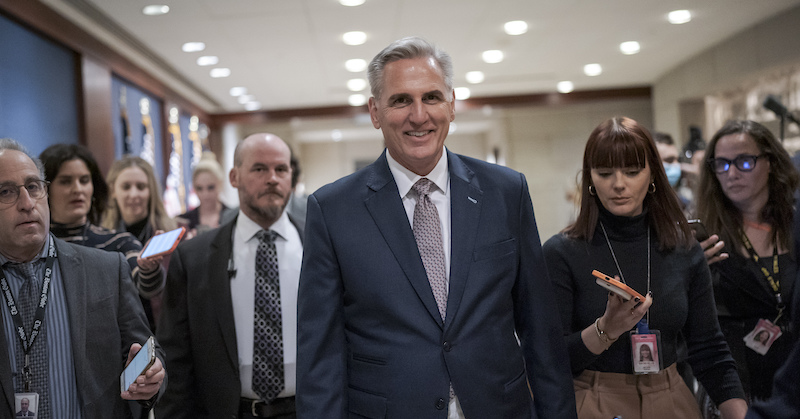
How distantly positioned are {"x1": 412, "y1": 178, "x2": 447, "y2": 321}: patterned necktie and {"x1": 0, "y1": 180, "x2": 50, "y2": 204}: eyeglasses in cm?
118

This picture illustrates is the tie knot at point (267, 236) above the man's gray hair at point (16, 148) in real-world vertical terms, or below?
below

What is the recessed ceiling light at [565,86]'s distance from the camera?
1081cm

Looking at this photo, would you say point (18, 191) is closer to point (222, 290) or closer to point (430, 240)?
point (222, 290)

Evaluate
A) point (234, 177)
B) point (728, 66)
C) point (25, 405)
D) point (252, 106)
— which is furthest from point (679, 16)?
point (252, 106)

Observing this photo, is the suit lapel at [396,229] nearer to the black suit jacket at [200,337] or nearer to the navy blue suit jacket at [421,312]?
the navy blue suit jacket at [421,312]

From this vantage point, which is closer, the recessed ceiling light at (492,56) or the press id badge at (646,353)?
the press id badge at (646,353)

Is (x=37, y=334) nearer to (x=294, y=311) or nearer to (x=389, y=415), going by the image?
(x=294, y=311)

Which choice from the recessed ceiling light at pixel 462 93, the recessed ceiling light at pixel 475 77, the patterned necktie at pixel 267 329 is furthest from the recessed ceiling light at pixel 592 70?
the patterned necktie at pixel 267 329

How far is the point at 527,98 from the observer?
1159 cm

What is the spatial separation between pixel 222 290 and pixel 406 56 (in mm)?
1195

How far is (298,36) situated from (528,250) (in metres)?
5.91

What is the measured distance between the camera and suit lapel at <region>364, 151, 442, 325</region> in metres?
1.56

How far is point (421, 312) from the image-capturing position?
61.4 inches

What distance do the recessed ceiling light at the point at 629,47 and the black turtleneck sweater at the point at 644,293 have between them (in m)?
6.81
